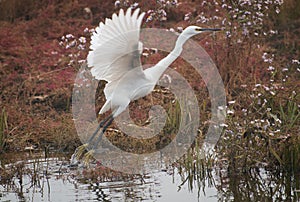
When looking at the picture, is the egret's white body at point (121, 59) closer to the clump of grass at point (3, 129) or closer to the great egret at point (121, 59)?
the great egret at point (121, 59)

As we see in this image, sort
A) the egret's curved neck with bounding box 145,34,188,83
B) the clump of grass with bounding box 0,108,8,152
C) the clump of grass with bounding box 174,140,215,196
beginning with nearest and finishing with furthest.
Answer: the clump of grass with bounding box 174,140,215,196 → the egret's curved neck with bounding box 145,34,188,83 → the clump of grass with bounding box 0,108,8,152

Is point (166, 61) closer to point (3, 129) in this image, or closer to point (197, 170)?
point (197, 170)

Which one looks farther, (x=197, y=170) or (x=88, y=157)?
(x=88, y=157)

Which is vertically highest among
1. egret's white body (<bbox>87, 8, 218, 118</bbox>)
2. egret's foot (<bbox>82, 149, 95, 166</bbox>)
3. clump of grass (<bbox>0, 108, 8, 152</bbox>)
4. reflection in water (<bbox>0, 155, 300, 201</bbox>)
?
egret's white body (<bbox>87, 8, 218, 118</bbox>)

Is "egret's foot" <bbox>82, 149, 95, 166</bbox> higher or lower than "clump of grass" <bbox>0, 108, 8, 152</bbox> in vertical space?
lower

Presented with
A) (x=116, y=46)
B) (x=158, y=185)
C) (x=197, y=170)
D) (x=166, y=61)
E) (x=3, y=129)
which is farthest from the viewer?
(x=3, y=129)

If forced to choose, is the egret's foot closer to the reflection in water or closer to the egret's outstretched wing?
the reflection in water

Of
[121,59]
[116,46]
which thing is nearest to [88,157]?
[121,59]

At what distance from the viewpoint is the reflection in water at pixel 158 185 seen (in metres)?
5.42

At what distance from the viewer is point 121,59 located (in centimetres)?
594

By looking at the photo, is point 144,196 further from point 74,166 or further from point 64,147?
point 64,147

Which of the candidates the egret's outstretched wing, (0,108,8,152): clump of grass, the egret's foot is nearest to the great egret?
the egret's outstretched wing

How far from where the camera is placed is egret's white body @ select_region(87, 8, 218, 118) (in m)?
5.39

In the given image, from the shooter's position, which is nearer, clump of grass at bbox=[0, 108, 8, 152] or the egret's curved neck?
the egret's curved neck
